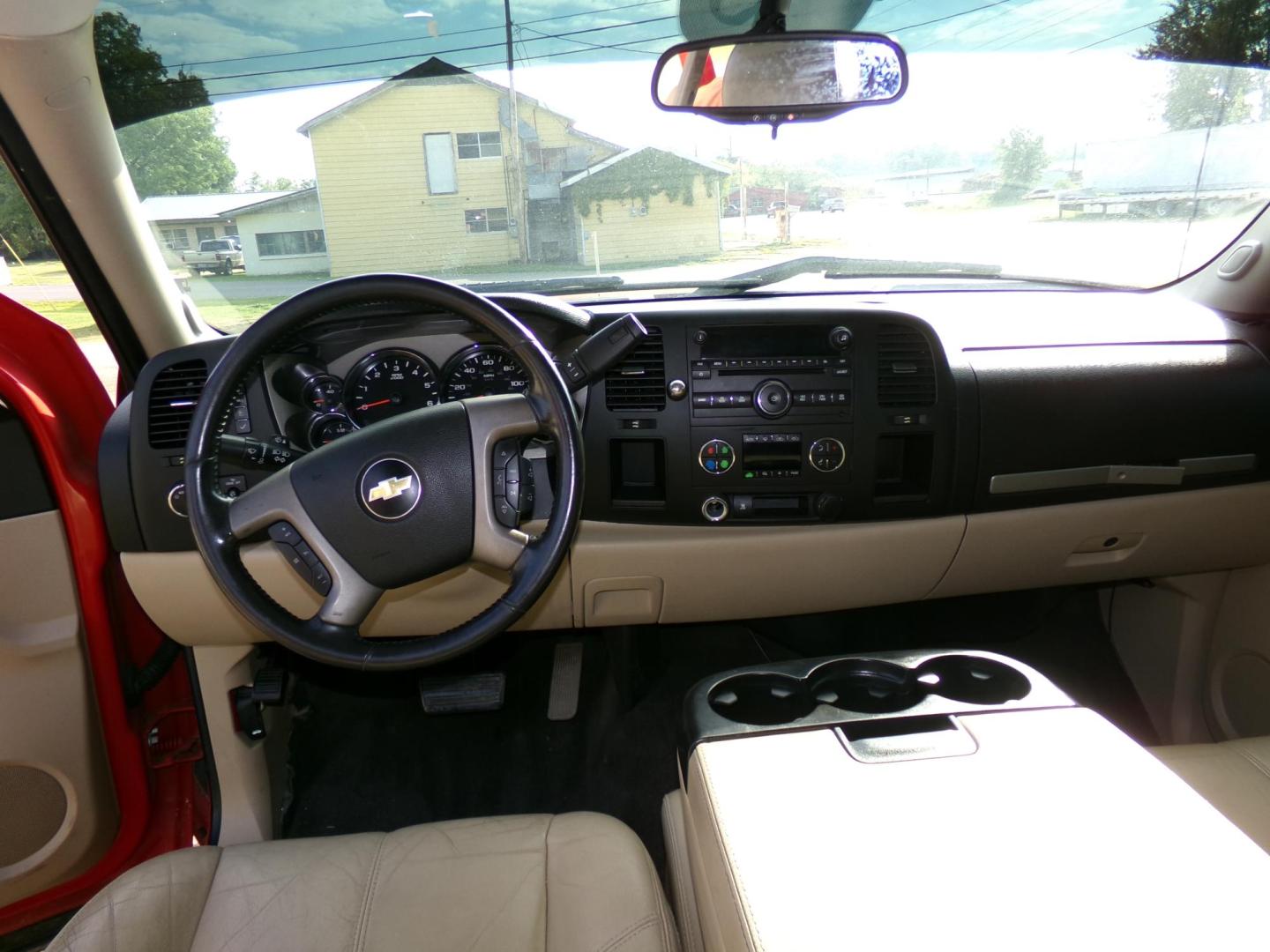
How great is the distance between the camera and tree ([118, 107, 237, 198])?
2.05m

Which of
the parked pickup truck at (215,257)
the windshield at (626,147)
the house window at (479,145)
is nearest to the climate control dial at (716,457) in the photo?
the windshield at (626,147)

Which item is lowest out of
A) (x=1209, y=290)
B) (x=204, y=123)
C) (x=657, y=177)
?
(x=1209, y=290)

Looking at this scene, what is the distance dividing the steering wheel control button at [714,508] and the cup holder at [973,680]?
2.08 feet

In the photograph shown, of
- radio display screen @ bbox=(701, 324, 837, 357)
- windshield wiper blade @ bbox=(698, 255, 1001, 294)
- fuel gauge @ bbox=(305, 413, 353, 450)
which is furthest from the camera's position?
windshield wiper blade @ bbox=(698, 255, 1001, 294)

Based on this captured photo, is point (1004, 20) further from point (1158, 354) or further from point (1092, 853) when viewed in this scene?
point (1092, 853)

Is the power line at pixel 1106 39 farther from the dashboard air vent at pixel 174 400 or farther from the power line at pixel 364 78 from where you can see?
the dashboard air vent at pixel 174 400

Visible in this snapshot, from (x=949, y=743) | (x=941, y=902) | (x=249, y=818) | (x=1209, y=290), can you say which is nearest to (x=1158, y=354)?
(x=1209, y=290)

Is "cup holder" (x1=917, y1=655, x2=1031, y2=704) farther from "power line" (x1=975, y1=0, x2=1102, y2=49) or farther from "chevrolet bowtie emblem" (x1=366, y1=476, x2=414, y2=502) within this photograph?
"power line" (x1=975, y1=0, x2=1102, y2=49)

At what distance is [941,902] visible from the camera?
1077 mm

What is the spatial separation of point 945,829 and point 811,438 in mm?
1063

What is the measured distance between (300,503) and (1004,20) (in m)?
2.22

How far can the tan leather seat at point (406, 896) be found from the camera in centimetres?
142

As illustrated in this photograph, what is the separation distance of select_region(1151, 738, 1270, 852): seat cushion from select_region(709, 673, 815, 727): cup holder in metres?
0.79

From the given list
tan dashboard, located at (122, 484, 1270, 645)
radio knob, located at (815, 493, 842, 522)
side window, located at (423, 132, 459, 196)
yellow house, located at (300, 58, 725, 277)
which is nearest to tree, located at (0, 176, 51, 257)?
yellow house, located at (300, 58, 725, 277)
